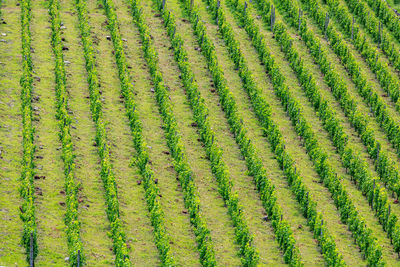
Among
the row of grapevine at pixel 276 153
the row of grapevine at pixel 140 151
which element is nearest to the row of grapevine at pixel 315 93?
the row of grapevine at pixel 276 153

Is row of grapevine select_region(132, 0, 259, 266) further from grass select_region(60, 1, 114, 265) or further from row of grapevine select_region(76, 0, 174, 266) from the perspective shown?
grass select_region(60, 1, 114, 265)

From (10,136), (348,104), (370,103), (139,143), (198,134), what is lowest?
(10,136)

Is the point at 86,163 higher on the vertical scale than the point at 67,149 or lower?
lower

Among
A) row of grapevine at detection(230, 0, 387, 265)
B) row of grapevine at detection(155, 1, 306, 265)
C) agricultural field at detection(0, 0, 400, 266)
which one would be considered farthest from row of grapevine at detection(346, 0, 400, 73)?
row of grapevine at detection(155, 1, 306, 265)

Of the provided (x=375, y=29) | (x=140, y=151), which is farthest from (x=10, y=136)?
(x=375, y=29)

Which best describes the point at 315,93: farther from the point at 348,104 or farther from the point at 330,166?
the point at 330,166

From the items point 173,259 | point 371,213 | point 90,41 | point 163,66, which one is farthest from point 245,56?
point 173,259
